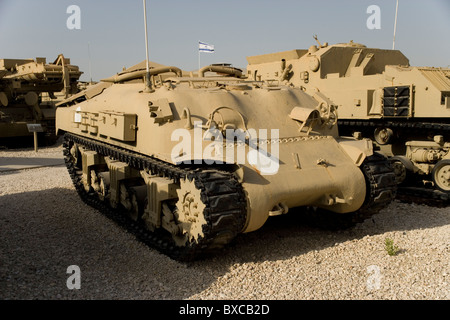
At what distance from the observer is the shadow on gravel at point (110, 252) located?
5262mm

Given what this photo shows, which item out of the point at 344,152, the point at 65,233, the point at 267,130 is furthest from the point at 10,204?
the point at 344,152

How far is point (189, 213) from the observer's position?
18.9ft

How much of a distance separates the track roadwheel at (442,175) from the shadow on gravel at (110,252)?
1184mm

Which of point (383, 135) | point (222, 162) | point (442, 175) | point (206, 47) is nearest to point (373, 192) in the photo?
point (222, 162)

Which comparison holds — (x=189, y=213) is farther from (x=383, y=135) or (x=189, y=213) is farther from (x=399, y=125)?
(x=383, y=135)

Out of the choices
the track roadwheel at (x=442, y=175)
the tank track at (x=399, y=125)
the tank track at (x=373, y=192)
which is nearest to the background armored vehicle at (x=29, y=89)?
the tank track at (x=399, y=125)

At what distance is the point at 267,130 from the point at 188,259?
2161mm

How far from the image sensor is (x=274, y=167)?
5.88 meters

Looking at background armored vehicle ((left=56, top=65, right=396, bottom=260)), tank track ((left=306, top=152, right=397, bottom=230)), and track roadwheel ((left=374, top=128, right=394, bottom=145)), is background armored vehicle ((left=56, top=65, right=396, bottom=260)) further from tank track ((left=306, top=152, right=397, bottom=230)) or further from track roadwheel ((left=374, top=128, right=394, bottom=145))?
track roadwheel ((left=374, top=128, right=394, bottom=145))

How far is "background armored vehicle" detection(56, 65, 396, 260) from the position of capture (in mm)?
5531

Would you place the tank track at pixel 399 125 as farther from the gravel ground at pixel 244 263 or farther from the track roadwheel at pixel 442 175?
the gravel ground at pixel 244 263

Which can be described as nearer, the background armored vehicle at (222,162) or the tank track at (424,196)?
the background armored vehicle at (222,162)

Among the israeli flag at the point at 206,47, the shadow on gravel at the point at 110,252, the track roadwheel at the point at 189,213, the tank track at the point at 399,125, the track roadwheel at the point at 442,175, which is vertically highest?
the israeli flag at the point at 206,47

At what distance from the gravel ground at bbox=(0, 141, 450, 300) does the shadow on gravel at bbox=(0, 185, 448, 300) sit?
1 cm
